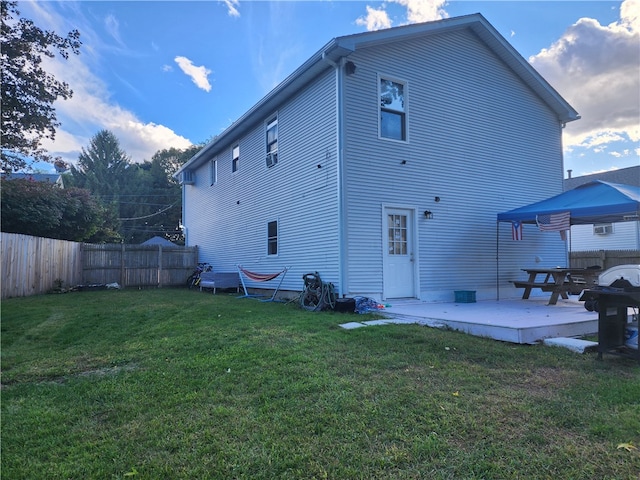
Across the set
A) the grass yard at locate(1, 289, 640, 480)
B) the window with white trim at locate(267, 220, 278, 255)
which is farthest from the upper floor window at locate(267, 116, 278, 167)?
the grass yard at locate(1, 289, 640, 480)

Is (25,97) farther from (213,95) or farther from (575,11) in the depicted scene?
(575,11)

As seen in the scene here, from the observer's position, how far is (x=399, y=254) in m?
8.50

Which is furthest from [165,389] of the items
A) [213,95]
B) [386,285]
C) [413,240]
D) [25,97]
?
[213,95]

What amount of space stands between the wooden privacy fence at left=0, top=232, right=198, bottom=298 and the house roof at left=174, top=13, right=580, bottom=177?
6357mm

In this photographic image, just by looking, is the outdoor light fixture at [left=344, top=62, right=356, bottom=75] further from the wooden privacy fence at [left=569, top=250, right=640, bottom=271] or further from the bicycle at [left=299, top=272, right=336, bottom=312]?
the wooden privacy fence at [left=569, top=250, right=640, bottom=271]

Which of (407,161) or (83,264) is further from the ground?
(407,161)

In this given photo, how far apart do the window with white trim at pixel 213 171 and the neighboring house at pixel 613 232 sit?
16951mm

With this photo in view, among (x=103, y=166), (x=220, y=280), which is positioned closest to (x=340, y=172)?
(x=220, y=280)

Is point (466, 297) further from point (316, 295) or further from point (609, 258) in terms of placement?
point (609, 258)

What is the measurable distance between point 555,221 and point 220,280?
9.43 metres

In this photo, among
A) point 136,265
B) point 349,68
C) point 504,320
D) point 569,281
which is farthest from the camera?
point 136,265

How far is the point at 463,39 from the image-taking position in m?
Result: 9.82

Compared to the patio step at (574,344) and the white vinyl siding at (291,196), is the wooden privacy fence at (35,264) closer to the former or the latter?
the white vinyl siding at (291,196)

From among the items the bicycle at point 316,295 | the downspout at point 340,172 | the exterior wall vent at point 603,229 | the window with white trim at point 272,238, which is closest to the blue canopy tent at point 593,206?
the downspout at point 340,172
